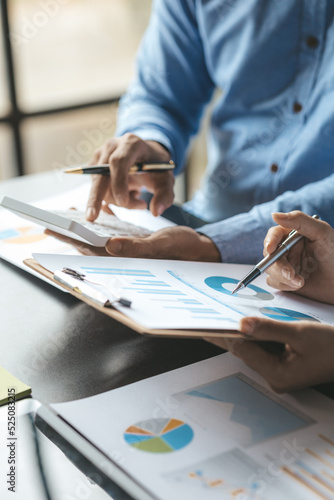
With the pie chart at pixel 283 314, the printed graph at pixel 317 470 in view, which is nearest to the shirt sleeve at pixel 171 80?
the pie chart at pixel 283 314

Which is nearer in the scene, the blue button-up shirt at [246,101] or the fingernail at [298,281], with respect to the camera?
the fingernail at [298,281]

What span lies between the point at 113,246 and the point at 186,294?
171 millimetres

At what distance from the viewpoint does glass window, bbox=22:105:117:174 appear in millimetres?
3002

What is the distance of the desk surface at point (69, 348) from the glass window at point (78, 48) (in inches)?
86.4

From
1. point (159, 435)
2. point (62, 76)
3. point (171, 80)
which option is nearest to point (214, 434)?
point (159, 435)

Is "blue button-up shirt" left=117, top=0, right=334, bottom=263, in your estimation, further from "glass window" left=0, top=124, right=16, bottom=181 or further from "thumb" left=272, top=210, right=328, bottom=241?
"glass window" left=0, top=124, right=16, bottom=181

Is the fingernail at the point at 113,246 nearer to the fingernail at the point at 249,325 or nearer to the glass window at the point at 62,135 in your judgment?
the fingernail at the point at 249,325

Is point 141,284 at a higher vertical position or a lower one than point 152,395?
higher

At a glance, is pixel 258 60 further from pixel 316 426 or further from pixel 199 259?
pixel 316 426

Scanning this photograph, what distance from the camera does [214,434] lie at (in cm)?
Result: 59

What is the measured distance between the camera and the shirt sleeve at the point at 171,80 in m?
1.42

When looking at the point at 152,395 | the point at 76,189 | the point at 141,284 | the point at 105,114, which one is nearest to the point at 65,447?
the point at 152,395

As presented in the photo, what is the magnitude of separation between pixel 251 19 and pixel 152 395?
0.94 m

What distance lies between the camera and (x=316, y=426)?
2.01 feet
